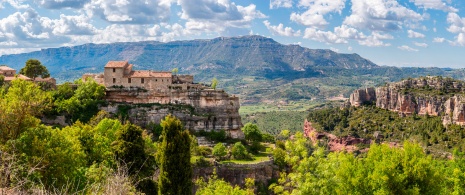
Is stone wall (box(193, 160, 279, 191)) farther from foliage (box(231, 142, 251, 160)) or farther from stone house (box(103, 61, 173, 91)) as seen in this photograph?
stone house (box(103, 61, 173, 91))

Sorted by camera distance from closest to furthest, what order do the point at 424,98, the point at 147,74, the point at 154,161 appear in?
the point at 154,161
the point at 147,74
the point at 424,98

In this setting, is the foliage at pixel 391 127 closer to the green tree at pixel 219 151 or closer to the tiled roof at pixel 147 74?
the green tree at pixel 219 151

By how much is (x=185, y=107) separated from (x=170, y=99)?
10.3ft

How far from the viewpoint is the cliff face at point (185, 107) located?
6131 centimetres

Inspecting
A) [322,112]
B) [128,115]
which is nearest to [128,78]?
[128,115]

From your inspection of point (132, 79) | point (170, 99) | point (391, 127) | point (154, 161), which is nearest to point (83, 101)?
point (132, 79)

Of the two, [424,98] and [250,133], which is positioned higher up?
[424,98]

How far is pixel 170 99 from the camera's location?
65.0 meters

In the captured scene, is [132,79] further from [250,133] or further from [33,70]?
[250,133]

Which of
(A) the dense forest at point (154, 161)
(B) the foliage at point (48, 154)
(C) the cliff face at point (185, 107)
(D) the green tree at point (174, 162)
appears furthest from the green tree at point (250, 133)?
(B) the foliage at point (48, 154)

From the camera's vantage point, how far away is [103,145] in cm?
3978

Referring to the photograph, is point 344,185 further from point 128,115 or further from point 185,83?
point 185,83

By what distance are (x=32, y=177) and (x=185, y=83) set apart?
4439 cm

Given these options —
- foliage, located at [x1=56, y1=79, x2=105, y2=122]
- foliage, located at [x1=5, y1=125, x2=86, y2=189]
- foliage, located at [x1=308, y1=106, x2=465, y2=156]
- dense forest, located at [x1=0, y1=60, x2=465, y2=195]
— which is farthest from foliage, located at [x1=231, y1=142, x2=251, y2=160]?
foliage, located at [x1=308, y1=106, x2=465, y2=156]
